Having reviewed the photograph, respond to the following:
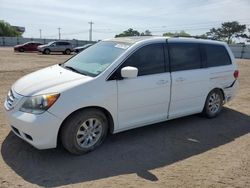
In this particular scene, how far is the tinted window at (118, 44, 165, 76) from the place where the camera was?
493 centimetres

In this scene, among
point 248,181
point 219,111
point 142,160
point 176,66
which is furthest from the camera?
point 219,111

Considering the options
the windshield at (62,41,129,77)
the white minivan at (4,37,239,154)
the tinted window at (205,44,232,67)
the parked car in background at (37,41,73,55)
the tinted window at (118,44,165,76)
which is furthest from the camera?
the parked car in background at (37,41,73,55)

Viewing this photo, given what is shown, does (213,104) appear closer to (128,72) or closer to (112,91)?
(128,72)

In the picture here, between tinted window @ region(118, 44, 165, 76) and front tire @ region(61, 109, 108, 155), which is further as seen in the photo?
tinted window @ region(118, 44, 165, 76)

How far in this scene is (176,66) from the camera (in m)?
5.53

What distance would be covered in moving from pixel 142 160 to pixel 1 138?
7.78ft

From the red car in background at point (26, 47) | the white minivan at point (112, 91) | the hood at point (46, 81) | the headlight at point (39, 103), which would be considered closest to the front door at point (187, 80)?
the white minivan at point (112, 91)

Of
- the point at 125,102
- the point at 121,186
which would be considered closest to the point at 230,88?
the point at 125,102

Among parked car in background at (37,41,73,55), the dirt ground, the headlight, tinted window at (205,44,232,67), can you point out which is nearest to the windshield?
the headlight

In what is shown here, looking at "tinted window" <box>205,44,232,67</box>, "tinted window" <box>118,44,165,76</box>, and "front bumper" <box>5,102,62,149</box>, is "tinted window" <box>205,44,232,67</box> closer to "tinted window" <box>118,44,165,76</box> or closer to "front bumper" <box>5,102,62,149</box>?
"tinted window" <box>118,44,165,76</box>

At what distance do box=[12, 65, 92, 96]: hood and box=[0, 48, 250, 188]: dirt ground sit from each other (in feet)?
3.04

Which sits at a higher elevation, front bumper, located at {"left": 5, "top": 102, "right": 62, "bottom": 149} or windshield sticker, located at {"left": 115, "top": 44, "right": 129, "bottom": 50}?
windshield sticker, located at {"left": 115, "top": 44, "right": 129, "bottom": 50}

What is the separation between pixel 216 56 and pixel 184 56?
112 centimetres

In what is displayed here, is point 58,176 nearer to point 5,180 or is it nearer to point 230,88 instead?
point 5,180
